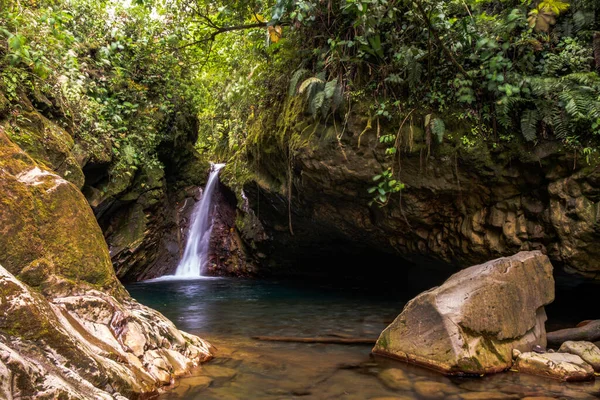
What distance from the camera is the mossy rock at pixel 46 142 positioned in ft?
21.6

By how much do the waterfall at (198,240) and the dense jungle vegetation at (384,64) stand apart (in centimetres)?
514

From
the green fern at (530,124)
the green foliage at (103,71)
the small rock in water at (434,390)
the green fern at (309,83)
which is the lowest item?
the small rock in water at (434,390)

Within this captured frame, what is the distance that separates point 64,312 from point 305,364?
2.65 metres

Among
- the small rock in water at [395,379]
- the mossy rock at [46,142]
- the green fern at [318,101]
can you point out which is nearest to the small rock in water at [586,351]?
the small rock in water at [395,379]

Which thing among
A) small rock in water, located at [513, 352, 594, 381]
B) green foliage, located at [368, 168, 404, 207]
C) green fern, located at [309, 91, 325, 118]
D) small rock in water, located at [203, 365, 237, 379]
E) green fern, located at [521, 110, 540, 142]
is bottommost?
small rock in water, located at [513, 352, 594, 381]

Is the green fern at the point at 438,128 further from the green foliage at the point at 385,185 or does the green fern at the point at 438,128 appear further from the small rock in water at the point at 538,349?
the small rock in water at the point at 538,349

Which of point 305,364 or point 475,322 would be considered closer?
point 475,322

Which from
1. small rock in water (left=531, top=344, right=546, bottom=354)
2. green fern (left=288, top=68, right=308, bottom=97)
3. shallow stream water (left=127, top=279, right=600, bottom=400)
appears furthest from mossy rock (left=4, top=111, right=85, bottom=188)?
small rock in water (left=531, top=344, right=546, bottom=354)

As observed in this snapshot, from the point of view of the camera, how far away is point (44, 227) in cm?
368

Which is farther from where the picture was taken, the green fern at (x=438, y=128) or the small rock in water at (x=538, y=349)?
the green fern at (x=438, y=128)

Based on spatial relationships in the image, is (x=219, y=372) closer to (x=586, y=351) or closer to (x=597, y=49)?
(x=586, y=351)

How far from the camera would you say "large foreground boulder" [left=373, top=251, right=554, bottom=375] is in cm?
447

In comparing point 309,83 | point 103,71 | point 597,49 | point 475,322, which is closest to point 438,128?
point 309,83

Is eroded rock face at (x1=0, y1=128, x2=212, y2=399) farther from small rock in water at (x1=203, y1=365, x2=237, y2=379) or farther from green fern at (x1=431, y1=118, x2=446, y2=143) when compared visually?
green fern at (x1=431, y1=118, x2=446, y2=143)
